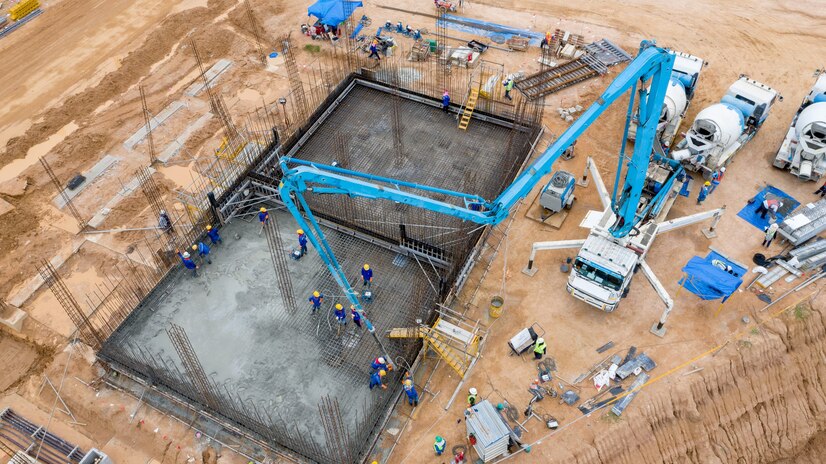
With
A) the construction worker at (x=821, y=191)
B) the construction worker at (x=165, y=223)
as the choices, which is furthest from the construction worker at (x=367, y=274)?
the construction worker at (x=821, y=191)

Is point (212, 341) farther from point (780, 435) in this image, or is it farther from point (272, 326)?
point (780, 435)

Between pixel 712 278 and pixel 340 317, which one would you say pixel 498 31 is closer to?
pixel 712 278

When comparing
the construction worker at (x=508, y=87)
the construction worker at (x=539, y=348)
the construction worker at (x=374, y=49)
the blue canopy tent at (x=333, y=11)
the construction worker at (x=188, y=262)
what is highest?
the blue canopy tent at (x=333, y=11)

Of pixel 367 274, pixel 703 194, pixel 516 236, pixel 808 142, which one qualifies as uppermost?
pixel 808 142

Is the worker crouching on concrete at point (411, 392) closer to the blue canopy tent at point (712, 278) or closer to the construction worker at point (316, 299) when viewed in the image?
the construction worker at point (316, 299)

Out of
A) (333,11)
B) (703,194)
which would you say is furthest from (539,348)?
(333,11)

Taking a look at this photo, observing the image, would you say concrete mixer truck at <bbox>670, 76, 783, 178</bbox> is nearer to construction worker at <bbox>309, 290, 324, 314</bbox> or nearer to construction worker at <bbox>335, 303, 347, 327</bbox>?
construction worker at <bbox>335, 303, 347, 327</bbox>
